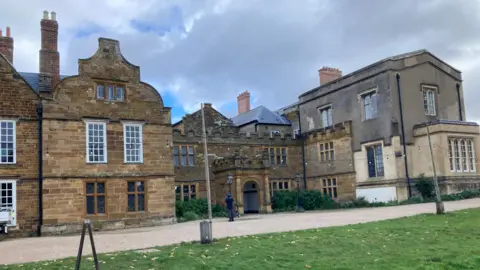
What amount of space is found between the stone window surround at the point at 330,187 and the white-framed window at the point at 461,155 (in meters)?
8.92

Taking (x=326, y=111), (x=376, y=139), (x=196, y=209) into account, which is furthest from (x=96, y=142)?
(x=326, y=111)

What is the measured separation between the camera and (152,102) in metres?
28.3

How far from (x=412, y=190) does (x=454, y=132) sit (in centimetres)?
484

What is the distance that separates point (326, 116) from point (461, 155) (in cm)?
1099

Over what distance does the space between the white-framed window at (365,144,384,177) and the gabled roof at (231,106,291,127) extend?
39.9ft

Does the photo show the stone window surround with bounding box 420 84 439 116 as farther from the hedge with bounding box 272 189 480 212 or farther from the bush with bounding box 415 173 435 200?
the hedge with bounding box 272 189 480 212

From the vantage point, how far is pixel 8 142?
2394 centimetres

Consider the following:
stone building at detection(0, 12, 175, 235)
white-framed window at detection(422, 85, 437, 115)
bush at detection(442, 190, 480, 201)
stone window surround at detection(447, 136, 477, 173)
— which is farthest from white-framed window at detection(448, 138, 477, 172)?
stone building at detection(0, 12, 175, 235)

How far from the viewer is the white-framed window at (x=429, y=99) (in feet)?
111

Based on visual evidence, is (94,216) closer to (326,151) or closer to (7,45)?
(7,45)

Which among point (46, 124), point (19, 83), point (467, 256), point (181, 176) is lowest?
point (467, 256)

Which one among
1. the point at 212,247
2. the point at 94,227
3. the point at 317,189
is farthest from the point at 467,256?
the point at 317,189

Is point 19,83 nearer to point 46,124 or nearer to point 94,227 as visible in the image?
point 46,124

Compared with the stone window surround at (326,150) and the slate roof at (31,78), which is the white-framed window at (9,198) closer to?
the slate roof at (31,78)
